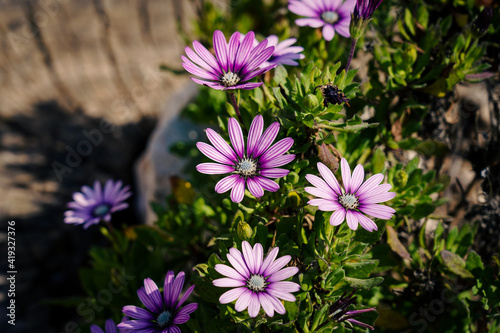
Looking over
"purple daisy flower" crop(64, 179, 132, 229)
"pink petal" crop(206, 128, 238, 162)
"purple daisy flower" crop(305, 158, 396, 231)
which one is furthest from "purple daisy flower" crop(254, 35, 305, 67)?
"purple daisy flower" crop(64, 179, 132, 229)

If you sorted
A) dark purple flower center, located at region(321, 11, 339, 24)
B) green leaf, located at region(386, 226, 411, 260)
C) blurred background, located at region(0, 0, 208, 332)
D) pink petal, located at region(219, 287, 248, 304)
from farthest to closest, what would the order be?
blurred background, located at region(0, 0, 208, 332)
dark purple flower center, located at region(321, 11, 339, 24)
green leaf, located at region(386, 226, 411, 260)
pink petal, located at region(219, 287, 248, 304)

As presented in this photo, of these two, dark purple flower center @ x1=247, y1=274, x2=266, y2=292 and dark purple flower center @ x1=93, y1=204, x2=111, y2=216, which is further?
dark purple flower center @ x1=93, y1=204, x2=111, y2=216

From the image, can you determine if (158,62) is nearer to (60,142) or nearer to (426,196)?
(60,142)

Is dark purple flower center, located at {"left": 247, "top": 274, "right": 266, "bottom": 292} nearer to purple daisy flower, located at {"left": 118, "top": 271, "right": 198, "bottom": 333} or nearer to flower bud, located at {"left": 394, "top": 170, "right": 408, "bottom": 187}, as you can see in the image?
purple daisy flower, located at {"left": 118, "top": 271, "right": 198, "bottom": 333}

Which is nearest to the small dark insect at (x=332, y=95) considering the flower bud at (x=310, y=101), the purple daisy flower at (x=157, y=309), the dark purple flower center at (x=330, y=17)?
the flower bud at (x=310, y=101)

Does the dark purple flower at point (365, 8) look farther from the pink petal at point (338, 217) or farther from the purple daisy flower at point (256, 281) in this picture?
the purple daisy flower at point (256, 281)

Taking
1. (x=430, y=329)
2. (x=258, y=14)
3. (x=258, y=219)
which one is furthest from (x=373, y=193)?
(x=258, y=14)
